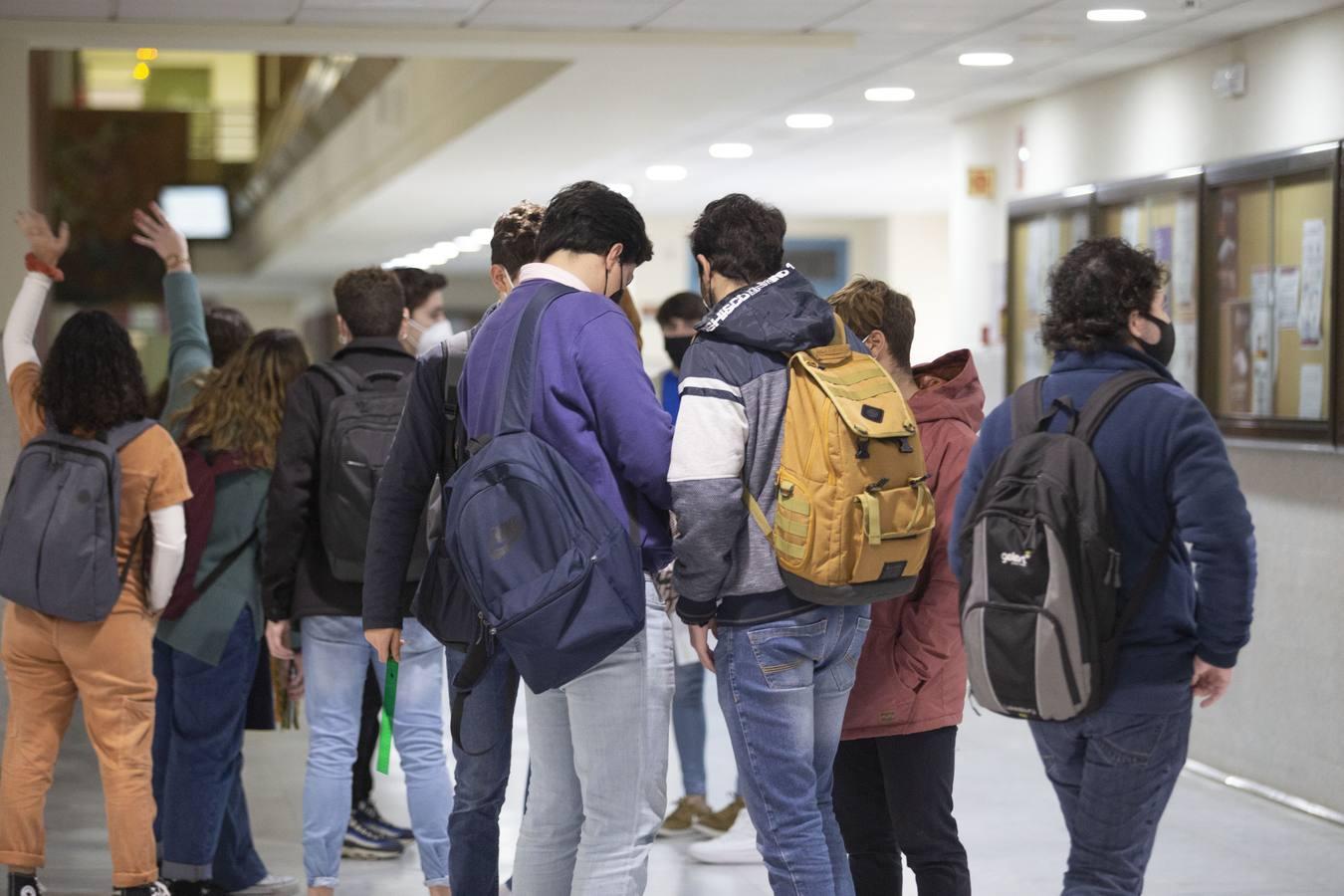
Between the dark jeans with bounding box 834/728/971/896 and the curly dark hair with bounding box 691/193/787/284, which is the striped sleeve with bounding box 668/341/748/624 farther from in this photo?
the dark jeans with bounding box 834/728/971/896

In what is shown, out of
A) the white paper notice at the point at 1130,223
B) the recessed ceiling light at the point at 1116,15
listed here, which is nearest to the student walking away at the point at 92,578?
the recessed ceiling light at the point at 1116,15

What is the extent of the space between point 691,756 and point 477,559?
266 cm

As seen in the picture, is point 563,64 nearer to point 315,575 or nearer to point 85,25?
→ point 85,25

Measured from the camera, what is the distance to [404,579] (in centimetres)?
356

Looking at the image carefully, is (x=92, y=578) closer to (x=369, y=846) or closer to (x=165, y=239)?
(x=165, y=239)

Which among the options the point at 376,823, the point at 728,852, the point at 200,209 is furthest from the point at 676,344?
the point at 200,209

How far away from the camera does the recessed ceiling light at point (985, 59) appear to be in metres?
6.96

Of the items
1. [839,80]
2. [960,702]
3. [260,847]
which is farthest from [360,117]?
[960,702]

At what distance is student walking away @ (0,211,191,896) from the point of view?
411 cm

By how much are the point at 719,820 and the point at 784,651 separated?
91.5 inches

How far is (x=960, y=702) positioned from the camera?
356 cm

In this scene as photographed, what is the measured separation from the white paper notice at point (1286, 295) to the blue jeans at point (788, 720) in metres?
3.33

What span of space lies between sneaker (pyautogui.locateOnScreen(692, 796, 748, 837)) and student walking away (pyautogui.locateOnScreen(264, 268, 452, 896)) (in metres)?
1.32

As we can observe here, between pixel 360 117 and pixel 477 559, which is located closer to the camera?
pixel 477 559
